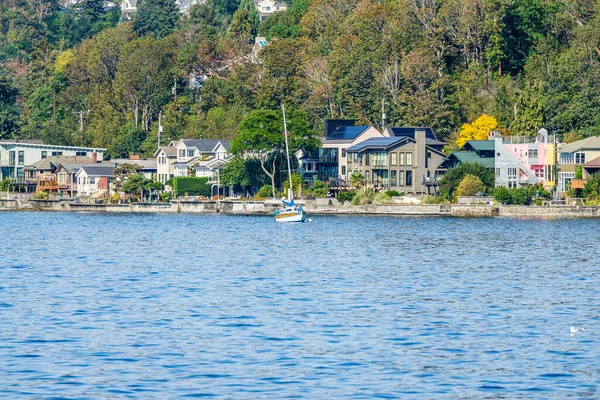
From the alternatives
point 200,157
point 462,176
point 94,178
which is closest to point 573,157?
point 462,176

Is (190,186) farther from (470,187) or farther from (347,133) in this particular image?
(470,187)

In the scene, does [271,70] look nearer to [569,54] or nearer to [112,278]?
[569,54]

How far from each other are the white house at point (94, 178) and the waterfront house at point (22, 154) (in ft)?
25.6

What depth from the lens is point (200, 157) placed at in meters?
124

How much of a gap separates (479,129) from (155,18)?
84886mm

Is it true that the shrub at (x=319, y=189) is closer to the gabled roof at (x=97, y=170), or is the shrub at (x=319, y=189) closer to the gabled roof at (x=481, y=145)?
the gabled roof at (x=481, y=145)

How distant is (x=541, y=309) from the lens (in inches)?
1404

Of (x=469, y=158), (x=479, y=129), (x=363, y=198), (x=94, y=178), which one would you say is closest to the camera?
(x=363, y=198)

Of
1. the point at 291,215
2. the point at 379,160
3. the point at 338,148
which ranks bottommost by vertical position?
the point at 291,215

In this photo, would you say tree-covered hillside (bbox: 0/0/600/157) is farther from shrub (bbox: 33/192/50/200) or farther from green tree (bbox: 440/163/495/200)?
shrub (bbox: 33/192/50/200)

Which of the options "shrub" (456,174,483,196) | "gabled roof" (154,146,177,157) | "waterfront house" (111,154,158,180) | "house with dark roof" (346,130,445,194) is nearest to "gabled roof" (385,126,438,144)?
"house with dark roof" (346,130,445,194)

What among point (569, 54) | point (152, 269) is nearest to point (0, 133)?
point (569, 54)

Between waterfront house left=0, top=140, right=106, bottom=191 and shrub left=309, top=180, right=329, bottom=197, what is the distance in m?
36.2

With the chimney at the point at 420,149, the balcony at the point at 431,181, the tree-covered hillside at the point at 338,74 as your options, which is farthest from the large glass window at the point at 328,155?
the balcony at the point at 431,181
